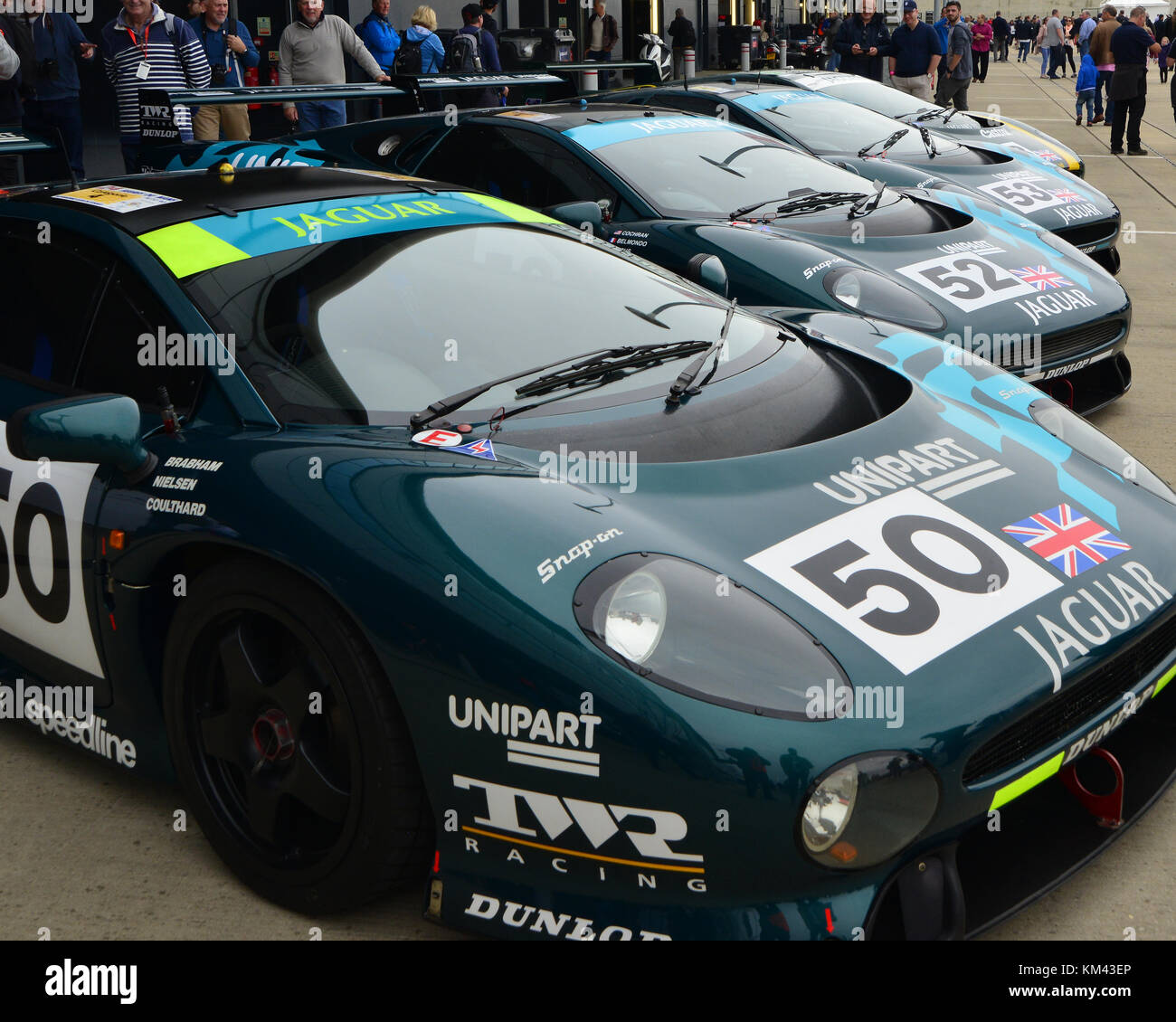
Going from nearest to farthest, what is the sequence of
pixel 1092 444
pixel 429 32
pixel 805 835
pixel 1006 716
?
1. pixel 805 835
2. pixel 1006 716
3. pixel 1092 444
4. pixel 429 32

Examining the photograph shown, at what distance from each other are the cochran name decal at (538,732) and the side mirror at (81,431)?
90 centimetres

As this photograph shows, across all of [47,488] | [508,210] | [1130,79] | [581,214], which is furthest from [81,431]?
[1130,79]

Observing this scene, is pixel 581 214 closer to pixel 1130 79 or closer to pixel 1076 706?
pixel 1076 706

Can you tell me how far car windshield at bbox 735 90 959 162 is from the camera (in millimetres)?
7641

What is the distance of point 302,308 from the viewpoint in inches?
107

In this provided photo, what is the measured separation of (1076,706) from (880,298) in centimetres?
290

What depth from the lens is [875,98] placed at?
358 inches

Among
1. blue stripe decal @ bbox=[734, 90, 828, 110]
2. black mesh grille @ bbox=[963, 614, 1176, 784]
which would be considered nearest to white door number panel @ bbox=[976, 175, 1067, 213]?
blue stripe decal @ bbox=[734, 90, 828, 110]

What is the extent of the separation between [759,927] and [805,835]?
160 mm

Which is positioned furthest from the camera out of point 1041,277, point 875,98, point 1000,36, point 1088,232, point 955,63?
point 1000,36

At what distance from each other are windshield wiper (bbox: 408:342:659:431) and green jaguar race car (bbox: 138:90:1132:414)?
50.9 inches

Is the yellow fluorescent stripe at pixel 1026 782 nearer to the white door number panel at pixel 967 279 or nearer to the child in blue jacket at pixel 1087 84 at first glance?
the white door number panel at pixel 967 279

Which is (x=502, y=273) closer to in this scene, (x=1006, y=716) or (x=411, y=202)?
(x=411, y=202)
